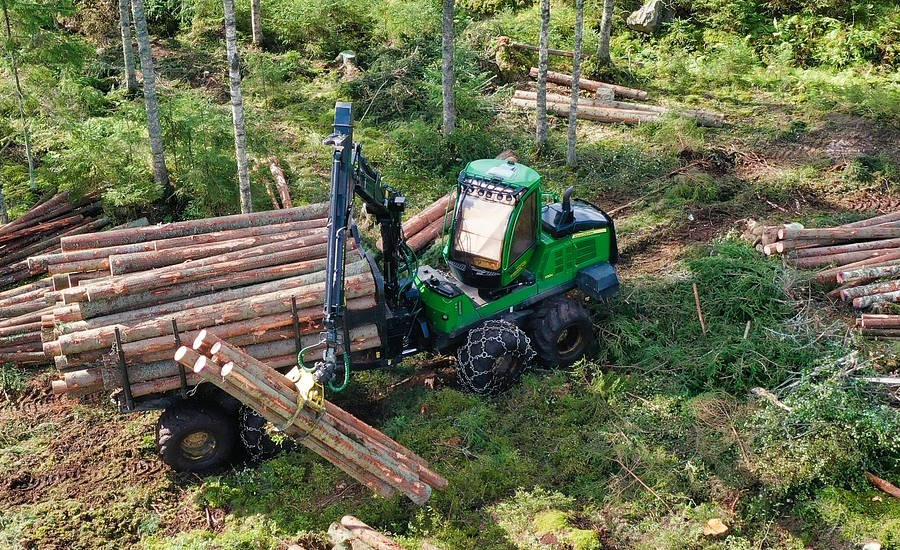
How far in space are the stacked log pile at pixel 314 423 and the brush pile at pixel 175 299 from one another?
134 cm

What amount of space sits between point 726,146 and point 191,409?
1188 cm

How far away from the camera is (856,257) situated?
11.9 m

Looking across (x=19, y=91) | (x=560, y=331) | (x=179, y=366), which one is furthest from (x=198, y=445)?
(x=19, y=91)

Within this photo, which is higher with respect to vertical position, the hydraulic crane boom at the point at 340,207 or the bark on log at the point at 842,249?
the hydraulic crane boom at the point at 340,207

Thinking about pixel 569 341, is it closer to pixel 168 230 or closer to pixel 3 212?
pixel 168 230

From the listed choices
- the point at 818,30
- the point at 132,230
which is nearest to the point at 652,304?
the point at 132,230

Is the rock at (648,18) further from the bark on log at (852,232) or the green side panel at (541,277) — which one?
the green side panel at (541,277)

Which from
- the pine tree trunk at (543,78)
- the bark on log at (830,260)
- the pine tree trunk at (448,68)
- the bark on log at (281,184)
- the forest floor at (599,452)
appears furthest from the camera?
the pine tree trunk at (448,68)

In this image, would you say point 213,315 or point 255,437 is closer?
point 213,315

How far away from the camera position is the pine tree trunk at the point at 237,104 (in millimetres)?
11695

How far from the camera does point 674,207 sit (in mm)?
14359

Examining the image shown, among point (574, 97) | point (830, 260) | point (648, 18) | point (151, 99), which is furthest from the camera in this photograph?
point (648, 18)

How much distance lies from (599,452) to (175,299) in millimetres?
Answer: 5314

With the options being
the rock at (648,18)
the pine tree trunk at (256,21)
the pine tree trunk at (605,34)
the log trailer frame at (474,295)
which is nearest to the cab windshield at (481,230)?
the log trailer frame at (474,295)
